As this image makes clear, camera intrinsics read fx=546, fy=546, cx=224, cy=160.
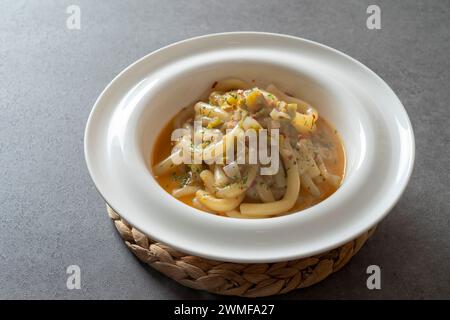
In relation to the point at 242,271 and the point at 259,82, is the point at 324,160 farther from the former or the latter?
the point at 242,271

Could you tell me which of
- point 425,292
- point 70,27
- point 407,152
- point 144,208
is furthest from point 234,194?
point 70,27

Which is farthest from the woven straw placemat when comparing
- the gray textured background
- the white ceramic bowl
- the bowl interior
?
the bowl interior

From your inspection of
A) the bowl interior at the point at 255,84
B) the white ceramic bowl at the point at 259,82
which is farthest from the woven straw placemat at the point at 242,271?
the bowl interior at the point at 255,84

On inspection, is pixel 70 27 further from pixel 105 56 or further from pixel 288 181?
pixel 288 181

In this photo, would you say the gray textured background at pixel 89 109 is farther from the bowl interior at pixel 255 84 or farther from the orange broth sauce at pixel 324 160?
the bowl interior at pixel 255 84

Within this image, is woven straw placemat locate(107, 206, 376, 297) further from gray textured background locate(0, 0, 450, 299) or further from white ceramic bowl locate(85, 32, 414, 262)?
white ceramic bowl locate(85, 32, 414, 262)
